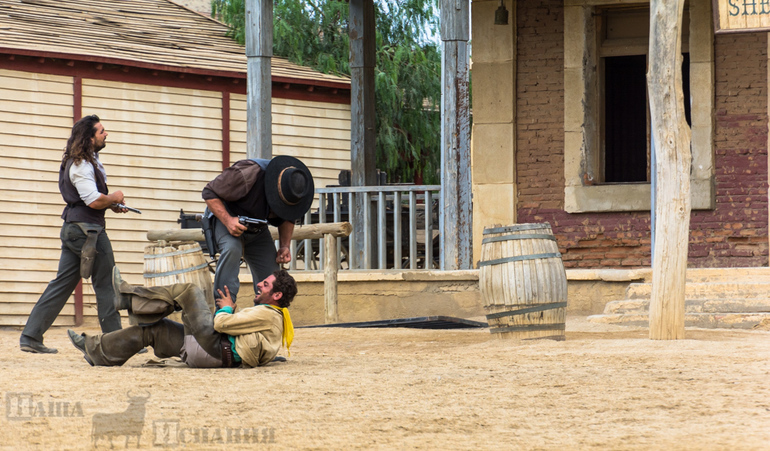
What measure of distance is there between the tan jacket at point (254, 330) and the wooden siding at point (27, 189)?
845 cm

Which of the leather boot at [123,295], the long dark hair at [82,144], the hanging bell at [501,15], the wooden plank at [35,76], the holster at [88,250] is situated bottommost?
the leather boot at [123,295]

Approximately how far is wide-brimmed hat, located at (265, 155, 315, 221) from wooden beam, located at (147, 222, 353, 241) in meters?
2.65

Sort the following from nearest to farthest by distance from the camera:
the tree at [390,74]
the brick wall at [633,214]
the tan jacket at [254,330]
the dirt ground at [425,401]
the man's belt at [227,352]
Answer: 1. the dirt ground at [425,401]
2. the tan jacket at [254,330]
3. the man's belt at [227,352]
4. the brick wall at [633,214]
5. the tree at [390,74]

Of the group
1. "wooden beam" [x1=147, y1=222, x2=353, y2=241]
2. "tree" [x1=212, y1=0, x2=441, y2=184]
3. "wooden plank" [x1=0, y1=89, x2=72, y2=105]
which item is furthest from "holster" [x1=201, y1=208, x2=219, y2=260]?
"tree" [x1=212, y1=0, x2=441, y2=184]

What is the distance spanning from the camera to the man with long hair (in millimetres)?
7098

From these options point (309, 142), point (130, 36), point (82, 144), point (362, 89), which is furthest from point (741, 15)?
point (130, 36)

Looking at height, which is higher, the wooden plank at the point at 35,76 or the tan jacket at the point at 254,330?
the wooden plank at the point at 35,76

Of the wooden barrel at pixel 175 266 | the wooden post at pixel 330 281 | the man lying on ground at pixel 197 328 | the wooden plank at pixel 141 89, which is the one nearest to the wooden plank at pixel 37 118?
the wooden plank at pixel 141 89

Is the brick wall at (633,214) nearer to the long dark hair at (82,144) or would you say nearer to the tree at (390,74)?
the long dark hair at (82,144)

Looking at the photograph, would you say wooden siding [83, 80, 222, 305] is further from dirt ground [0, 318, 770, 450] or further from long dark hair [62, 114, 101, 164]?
dirt ground [0, 318, 770, 450]

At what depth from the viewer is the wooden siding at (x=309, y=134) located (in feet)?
51.0

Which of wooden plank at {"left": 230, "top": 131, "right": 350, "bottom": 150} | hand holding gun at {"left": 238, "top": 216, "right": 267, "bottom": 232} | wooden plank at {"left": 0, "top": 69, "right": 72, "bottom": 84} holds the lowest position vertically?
hand holding gun at {"left": 238, "top": 216, "right": 267, "bottom": 232}

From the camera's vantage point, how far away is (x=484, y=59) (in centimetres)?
1159

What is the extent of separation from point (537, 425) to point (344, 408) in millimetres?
914
